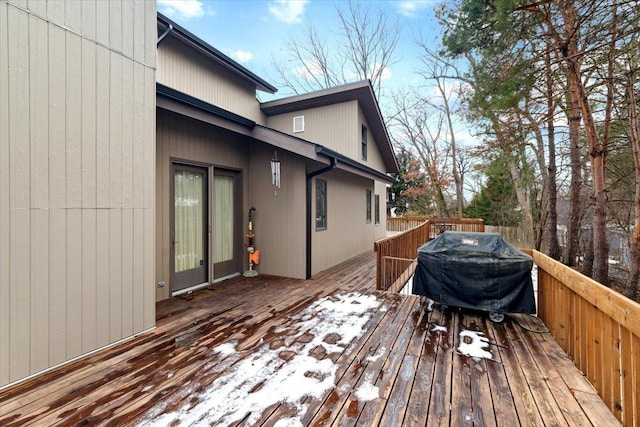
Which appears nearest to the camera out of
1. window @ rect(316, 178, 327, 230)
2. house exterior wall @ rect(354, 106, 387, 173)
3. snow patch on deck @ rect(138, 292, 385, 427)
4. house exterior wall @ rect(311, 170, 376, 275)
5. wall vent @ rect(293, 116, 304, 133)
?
snow patch on deck @ rect(138, 292, 385, 427)

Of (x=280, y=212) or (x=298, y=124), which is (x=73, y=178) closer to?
(x=280, y=212)

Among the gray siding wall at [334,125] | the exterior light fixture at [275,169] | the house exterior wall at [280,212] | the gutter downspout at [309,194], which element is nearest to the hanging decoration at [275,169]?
the exterior light fixture at [275,169]

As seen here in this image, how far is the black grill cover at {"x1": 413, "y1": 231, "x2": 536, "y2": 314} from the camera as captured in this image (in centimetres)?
350

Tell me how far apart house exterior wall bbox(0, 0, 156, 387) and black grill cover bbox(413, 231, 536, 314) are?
3.60 metres

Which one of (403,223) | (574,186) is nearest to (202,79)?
(574,186)

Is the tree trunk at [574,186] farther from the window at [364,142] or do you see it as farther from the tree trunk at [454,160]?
the tree trunk at [454,160]

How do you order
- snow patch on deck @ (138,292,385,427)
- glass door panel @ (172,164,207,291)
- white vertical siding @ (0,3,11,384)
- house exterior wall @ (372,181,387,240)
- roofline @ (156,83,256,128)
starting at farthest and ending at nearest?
1. house exterior wall @ (372,181,387,240)
2. glass door panel @ (172,164,207,291)
3. roofline @ (156,83,256,128)
4. white vertical siding @ (0,3,11,384)
5. snow patch on deck @ (138,292,385,427)

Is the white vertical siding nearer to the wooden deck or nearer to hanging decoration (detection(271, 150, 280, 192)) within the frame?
the wooden deck

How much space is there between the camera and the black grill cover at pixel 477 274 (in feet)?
11.5

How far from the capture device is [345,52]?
15.9m

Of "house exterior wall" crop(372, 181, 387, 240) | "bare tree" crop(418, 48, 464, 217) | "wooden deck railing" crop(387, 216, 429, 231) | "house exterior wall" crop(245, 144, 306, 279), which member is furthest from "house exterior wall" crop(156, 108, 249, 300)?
"bare tree" crop(418, 48, 464, 217)

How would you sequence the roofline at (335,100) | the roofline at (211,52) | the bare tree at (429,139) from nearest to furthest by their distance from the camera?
the roofline at (211,52), the roofline at (335,100), the bare tree at (429,139)

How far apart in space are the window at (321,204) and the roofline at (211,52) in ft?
13.2

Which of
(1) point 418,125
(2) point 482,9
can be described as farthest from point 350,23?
(2) point 482,9
